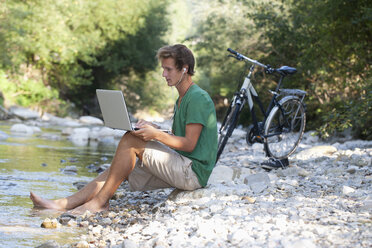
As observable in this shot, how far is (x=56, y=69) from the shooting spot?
923 inches

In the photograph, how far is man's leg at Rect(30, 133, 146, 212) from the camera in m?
3.80

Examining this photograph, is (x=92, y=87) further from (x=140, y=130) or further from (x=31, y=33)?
(x=140, y=130)

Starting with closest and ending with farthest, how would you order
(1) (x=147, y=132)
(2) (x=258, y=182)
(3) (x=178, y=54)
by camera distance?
(1) (x=147, y=132) < (3) (x=178, y=54) < (2) (x=258, y=182)

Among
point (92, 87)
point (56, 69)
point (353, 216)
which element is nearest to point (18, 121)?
point (56, 69)

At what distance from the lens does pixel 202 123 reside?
3.75 meters

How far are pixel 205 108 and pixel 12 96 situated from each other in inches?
659

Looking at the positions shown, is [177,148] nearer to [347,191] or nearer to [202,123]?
[202,123]

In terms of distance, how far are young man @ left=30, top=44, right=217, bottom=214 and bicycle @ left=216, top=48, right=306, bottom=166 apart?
1711 mm

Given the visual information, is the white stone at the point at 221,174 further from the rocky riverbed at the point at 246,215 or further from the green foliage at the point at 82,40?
the green foliage at the point at 82,40

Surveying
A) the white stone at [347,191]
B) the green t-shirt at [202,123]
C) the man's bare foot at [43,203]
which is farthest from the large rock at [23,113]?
the white stone at [347,191]

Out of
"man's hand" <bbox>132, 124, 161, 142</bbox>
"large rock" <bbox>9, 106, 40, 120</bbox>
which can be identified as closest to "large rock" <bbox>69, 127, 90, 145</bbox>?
"large rock" <bbox>9, 106, 40, 120</bbox>

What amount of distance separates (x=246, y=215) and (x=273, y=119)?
117 inches

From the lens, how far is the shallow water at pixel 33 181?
3260 mm

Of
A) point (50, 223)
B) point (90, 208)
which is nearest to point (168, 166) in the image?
point (90, 208)
